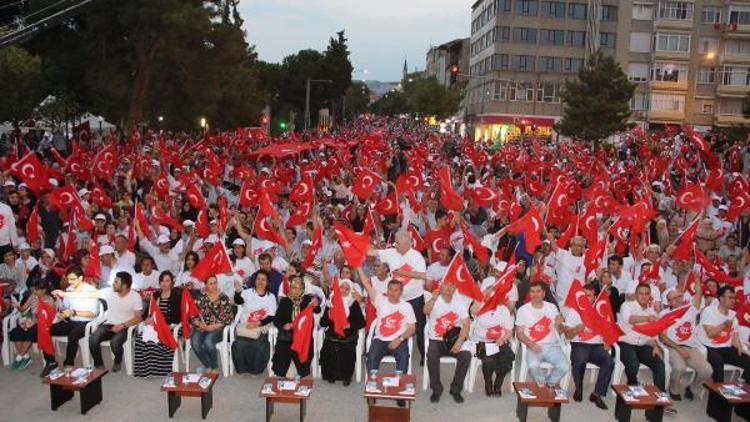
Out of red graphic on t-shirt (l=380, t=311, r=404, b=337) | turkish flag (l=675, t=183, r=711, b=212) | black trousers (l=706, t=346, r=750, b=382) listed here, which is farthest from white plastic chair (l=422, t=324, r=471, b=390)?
turkish flag (l=675, t=183, r=711, b=212)

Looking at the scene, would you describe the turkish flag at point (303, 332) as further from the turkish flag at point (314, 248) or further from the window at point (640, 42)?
the window at point (640, 42)

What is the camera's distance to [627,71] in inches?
2581

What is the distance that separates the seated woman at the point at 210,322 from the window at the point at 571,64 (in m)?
65.3

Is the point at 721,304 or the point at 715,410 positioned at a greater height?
the point at 721,304

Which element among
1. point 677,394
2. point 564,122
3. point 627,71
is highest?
point 627,71

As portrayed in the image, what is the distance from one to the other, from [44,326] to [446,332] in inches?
192

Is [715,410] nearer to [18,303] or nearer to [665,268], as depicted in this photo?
[665,268]

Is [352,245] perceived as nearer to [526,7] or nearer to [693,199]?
[693,199]

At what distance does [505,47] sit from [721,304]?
63.6m

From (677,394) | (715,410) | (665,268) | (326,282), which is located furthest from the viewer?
(665,268)

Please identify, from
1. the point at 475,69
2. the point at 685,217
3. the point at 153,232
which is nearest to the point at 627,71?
the point at 475,69

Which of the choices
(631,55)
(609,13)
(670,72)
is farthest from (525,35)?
(670,72)

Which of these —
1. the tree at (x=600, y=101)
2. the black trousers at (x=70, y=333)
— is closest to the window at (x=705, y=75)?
the tree at (x=600, y=101)

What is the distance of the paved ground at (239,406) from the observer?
7.69 meters
